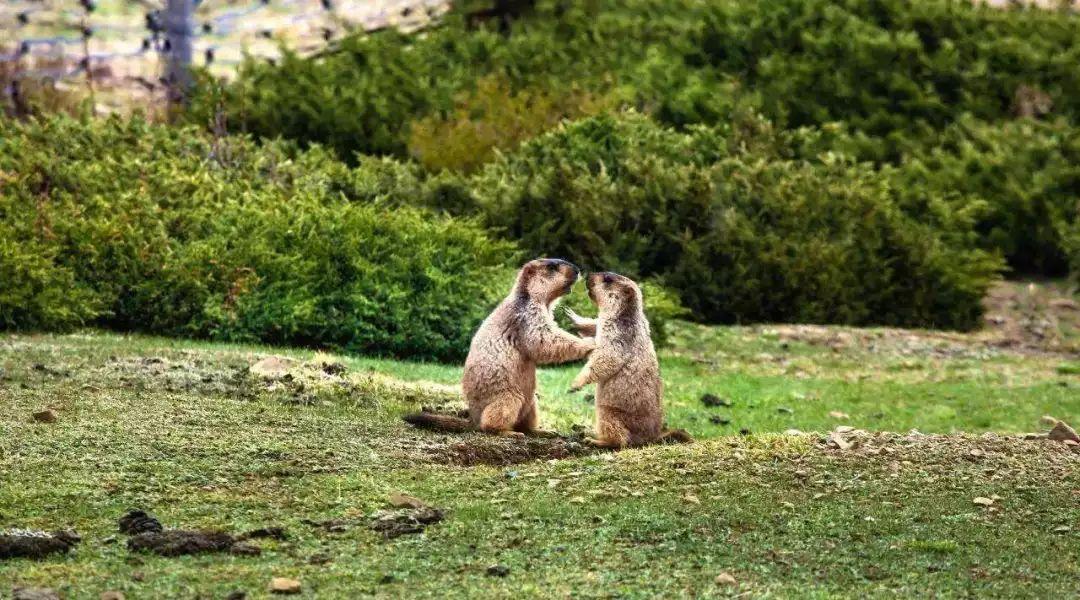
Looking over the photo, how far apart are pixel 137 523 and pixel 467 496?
60.1 inches

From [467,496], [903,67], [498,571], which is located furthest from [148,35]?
[498,571]

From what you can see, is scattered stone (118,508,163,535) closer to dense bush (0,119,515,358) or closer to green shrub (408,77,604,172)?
dense bush (0,119,515,358)

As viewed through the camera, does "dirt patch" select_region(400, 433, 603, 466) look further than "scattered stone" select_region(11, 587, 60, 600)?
Yes

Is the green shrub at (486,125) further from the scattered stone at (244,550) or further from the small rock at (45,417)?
the scattered stone at (244,550)

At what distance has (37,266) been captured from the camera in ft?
44.0

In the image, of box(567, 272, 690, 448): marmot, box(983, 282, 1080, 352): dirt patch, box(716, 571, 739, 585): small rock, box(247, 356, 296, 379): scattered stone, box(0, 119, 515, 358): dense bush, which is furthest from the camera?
box(983, 282, 1080, 352): dirt patch

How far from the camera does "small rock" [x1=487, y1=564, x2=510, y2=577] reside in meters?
6.96

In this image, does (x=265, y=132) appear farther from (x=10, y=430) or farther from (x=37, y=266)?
(x=10, y=430)

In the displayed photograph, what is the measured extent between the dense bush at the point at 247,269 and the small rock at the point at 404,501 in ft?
18.8

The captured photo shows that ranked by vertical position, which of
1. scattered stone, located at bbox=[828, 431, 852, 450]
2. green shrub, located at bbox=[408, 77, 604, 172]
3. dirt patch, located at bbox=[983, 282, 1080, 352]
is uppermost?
green shrub, located at bbox=[408, 77, 604, 172]

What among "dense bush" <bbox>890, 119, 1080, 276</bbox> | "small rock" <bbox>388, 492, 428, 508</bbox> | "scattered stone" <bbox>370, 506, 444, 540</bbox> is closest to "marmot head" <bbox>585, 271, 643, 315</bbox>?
"small rock" <bbox>388, 492, 428, 508</bbox>

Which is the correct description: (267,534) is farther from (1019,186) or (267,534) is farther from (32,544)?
(1019,186)

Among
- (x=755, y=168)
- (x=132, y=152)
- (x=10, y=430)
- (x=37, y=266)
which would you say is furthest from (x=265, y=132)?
(x=10, y=430)

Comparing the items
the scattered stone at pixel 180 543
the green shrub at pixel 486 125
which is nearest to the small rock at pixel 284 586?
the scattered stone at pixel 180 543
